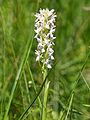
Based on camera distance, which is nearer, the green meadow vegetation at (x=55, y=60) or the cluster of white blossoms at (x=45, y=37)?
the cluster of white blossoms at (x=45, y=37)

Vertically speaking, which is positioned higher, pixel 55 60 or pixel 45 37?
pixel 55 60

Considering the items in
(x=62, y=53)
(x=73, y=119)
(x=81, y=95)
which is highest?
(x=62, y=53)

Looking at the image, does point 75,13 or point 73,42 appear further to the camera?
point 75,13

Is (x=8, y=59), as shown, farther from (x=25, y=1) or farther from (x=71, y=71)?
(x=25, y=1)

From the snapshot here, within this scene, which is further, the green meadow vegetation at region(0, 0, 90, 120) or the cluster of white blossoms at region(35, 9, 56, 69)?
the green meadow vegetation at region(0, 0, 90, 120)

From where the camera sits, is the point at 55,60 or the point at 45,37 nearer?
the point at 45,37

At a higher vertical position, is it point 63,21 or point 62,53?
point 63,21

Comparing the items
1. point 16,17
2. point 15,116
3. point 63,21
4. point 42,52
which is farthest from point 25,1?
point 42,52

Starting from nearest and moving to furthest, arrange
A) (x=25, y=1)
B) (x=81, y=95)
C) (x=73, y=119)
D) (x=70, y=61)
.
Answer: (x=73, y=119)
(x=81, y=95)
(x=70, y=61)
(x=25, y=1)
